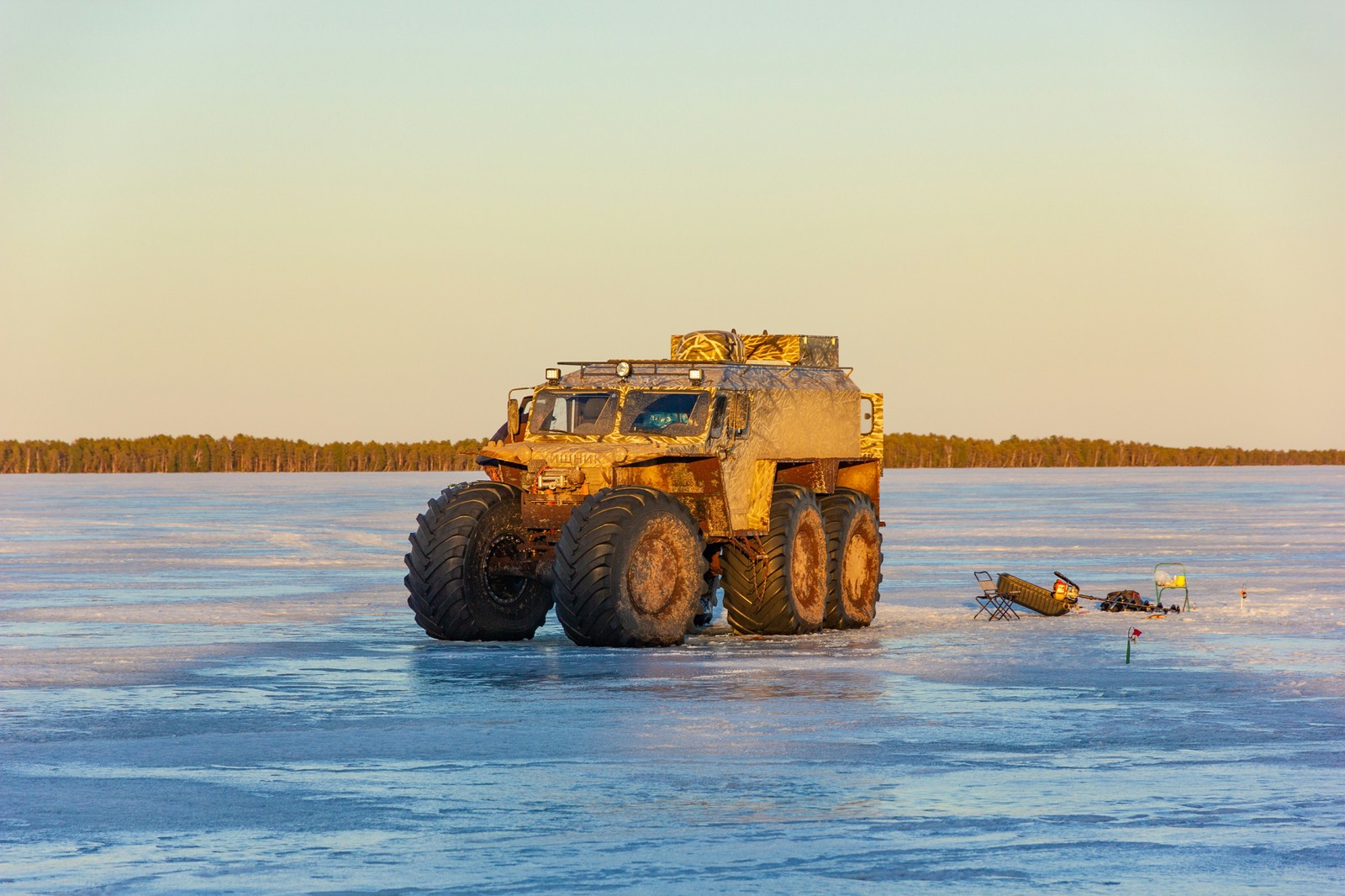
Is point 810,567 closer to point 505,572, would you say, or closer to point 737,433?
point 737,433

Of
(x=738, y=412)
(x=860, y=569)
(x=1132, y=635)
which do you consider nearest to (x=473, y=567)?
(x=738, y=412)

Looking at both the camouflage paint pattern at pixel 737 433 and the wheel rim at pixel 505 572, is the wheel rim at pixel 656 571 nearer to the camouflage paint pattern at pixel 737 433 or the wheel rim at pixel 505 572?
the camouflage paint pattern at pixel 737 433

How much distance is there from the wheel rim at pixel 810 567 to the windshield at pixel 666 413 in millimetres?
1832

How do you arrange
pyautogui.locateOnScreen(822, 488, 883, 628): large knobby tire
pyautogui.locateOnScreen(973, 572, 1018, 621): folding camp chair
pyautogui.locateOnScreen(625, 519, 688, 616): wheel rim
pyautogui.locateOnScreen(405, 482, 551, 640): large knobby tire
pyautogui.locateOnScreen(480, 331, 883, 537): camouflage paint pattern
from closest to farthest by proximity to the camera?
pyautogui.locateOnScreen(625, 519, 688, 616): wheel rim → pyautogui.locateOnScreen(405, 482, 551, 640): large knobby tire → pyautogui.locateOnScreen(480, 331, 883, 537): camouflage paint pattern → pyautogui.locateOnScreen(822, 488, 883, 628): large knobby tire → pyautogui.locateOnScreen(973, 572, 1018, 621): folding camp chair

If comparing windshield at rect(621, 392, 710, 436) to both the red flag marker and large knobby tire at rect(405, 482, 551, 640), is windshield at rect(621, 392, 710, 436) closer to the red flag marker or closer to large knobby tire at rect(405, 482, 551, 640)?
large knobby tire at rect(405, 482, 551, 640)

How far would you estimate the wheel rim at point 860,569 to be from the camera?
21875mm

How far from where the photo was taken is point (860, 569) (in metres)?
22.3

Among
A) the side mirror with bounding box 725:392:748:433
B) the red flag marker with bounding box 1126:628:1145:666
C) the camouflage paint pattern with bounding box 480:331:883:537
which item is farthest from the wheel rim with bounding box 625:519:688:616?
the red flag marker with bounding box 1126:628:1145:666

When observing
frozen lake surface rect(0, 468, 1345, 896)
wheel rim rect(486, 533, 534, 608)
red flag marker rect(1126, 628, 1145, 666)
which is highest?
wheel rim rect(486, 533, 534, 608)

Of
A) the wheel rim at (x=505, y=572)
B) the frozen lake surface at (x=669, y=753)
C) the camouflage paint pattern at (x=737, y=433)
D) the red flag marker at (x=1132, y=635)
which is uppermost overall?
the camouflage paint pattern at (x=737, y=433)

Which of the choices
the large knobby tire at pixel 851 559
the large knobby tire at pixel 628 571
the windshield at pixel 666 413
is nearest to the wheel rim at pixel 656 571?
the large knobby tire at pixel 628 571

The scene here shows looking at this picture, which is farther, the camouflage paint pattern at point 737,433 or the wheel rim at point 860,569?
the wheel rim at point 860,569

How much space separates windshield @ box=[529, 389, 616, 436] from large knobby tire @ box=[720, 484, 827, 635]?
2028mm

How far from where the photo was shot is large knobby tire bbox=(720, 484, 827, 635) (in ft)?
66.1
